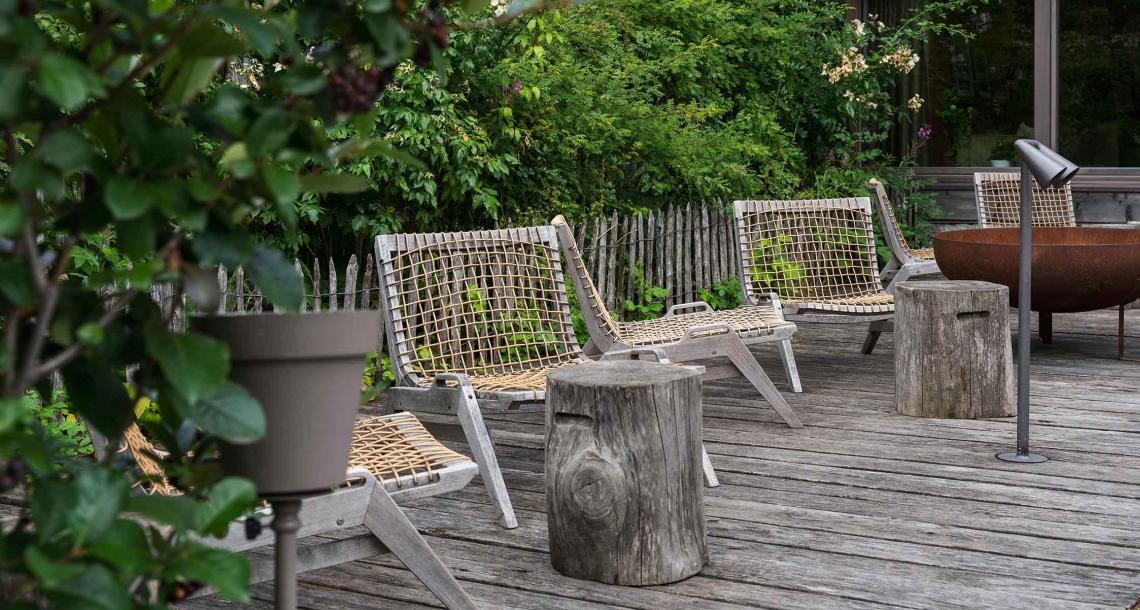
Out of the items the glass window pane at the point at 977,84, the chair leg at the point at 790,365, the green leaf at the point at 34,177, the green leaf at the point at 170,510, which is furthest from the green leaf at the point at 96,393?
the glass window pane at the point at 977,84

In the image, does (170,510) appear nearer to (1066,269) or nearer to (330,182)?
(330,182)

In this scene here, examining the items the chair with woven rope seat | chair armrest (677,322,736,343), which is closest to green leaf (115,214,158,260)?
chair armrest (677,322,736,343)

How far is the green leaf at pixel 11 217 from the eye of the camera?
0.99 m

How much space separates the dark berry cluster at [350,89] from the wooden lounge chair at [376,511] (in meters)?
1.37

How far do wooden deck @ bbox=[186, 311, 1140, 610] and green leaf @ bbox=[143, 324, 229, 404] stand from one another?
6.46ft

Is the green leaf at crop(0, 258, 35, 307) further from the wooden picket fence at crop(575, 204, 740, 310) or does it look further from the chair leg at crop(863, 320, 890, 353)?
the chair leg at crop(863, 320, 890, 353)

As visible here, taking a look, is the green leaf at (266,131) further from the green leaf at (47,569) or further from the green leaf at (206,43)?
the green leaf at (47,569)

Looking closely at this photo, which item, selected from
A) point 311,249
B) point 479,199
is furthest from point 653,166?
point 311,249

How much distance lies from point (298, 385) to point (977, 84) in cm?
936

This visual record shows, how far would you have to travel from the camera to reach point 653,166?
300 inches

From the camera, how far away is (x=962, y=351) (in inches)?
199

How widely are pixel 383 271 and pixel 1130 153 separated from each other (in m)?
7.25

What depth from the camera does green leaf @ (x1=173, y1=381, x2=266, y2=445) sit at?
114 cm

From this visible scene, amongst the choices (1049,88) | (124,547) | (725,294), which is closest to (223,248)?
(124,547)
